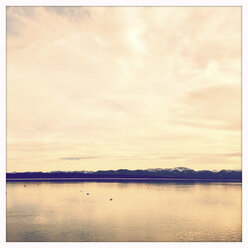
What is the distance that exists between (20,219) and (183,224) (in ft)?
97.1

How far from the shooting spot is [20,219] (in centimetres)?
5097

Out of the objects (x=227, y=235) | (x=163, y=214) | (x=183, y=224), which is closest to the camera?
(x=227, y=235)
